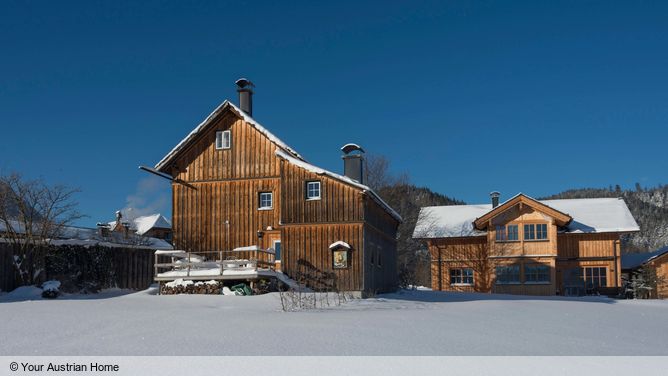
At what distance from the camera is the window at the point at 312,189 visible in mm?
26219

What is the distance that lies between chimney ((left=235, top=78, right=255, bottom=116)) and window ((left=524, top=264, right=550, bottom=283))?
19.0m

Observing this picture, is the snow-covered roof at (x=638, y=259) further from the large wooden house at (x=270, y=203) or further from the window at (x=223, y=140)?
the window at (x=223, y=140)

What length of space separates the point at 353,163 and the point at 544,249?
14.7 meters

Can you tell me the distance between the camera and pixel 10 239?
24.3 meters

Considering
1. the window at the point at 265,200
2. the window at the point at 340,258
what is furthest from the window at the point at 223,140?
the window at the point at 340,258

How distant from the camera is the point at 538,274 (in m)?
37.9

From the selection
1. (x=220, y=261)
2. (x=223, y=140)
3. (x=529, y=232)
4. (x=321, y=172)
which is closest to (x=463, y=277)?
(x=529, y=232)

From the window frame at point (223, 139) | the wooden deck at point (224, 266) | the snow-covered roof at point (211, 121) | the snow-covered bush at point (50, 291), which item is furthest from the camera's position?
the window frame at point (223, 139)

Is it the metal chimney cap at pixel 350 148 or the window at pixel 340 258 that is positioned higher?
the metal chimney cap at pixel 350 148

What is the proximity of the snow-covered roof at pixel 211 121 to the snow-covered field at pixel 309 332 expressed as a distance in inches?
411

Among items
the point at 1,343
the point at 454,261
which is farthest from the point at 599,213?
the point at 1,343

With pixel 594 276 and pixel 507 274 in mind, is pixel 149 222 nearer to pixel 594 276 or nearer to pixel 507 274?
pixel 507 274
